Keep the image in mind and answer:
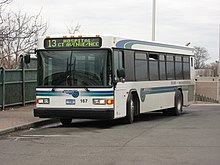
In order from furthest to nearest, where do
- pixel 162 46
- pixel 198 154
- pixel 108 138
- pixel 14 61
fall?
1. pixel 14 61
2. pixel 162 46
3. pixel 108 138
4. pixel 198 154

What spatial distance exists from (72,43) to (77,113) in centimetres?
219

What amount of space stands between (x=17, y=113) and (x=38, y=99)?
4.16 meters

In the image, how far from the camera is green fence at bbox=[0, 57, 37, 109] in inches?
775

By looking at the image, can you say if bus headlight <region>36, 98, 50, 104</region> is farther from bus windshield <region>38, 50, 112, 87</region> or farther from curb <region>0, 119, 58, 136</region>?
curb <region>0, 119, 58, 136</region>

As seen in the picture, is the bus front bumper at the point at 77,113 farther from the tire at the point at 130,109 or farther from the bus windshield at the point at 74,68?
the tire at the point at 130,109

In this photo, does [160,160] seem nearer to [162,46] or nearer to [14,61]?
[162,46]

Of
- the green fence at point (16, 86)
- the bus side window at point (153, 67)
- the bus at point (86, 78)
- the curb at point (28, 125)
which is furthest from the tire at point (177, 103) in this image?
the green fence at point (16, 86)

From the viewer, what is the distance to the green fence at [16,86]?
19.7 m

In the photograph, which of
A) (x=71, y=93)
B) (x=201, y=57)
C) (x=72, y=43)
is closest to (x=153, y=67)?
(x=72, y=43)

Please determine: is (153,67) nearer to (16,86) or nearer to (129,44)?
(129,44)

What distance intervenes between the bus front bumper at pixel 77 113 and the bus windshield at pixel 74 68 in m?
0.78

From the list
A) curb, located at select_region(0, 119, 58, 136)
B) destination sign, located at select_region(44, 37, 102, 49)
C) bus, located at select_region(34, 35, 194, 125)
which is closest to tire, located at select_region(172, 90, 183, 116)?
bus, located at select_region(34, 35, 194, 125)

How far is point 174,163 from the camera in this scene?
855 cm

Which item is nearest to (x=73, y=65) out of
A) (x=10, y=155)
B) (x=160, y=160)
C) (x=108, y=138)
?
(x=108, y=138)
